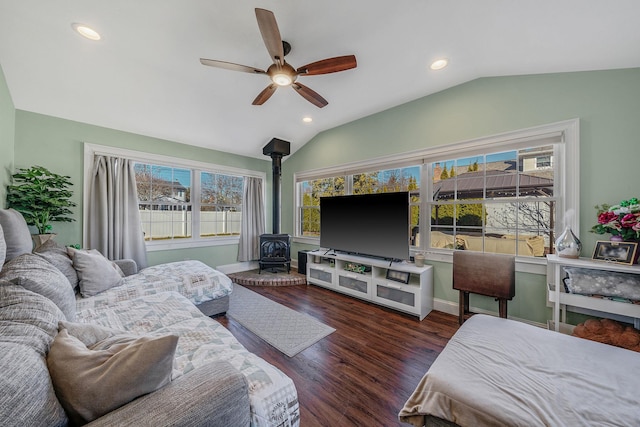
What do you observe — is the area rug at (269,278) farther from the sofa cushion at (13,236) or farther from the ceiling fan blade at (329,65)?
the ceiling fan blade at (329,65)

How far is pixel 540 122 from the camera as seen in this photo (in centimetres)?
241

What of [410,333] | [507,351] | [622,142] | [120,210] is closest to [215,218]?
[120,210]

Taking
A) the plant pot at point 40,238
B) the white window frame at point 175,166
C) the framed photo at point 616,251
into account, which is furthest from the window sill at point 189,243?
the framed photo at point 616,251

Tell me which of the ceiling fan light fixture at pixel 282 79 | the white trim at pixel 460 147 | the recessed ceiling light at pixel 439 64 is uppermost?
the recessed ceiling light at pixel 439 64

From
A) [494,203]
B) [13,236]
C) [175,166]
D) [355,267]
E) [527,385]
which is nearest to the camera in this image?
[527,385]

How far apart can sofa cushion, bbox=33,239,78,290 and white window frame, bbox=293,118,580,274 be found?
3.74m

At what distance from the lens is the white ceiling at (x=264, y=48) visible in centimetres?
188

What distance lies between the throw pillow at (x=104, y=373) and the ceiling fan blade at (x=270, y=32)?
6.36 ft

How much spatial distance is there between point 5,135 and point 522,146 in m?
5.53

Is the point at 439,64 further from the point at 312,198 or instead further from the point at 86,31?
the point at 86,31

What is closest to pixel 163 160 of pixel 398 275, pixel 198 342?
pixel 198 342

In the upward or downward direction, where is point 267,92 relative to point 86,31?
downward

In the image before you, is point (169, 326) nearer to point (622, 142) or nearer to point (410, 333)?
point (410, 333)

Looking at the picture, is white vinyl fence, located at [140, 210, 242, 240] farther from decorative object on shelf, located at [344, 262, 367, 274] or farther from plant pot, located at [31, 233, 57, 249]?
decorative object on shelf, located at [344, 262, 367, 274]
